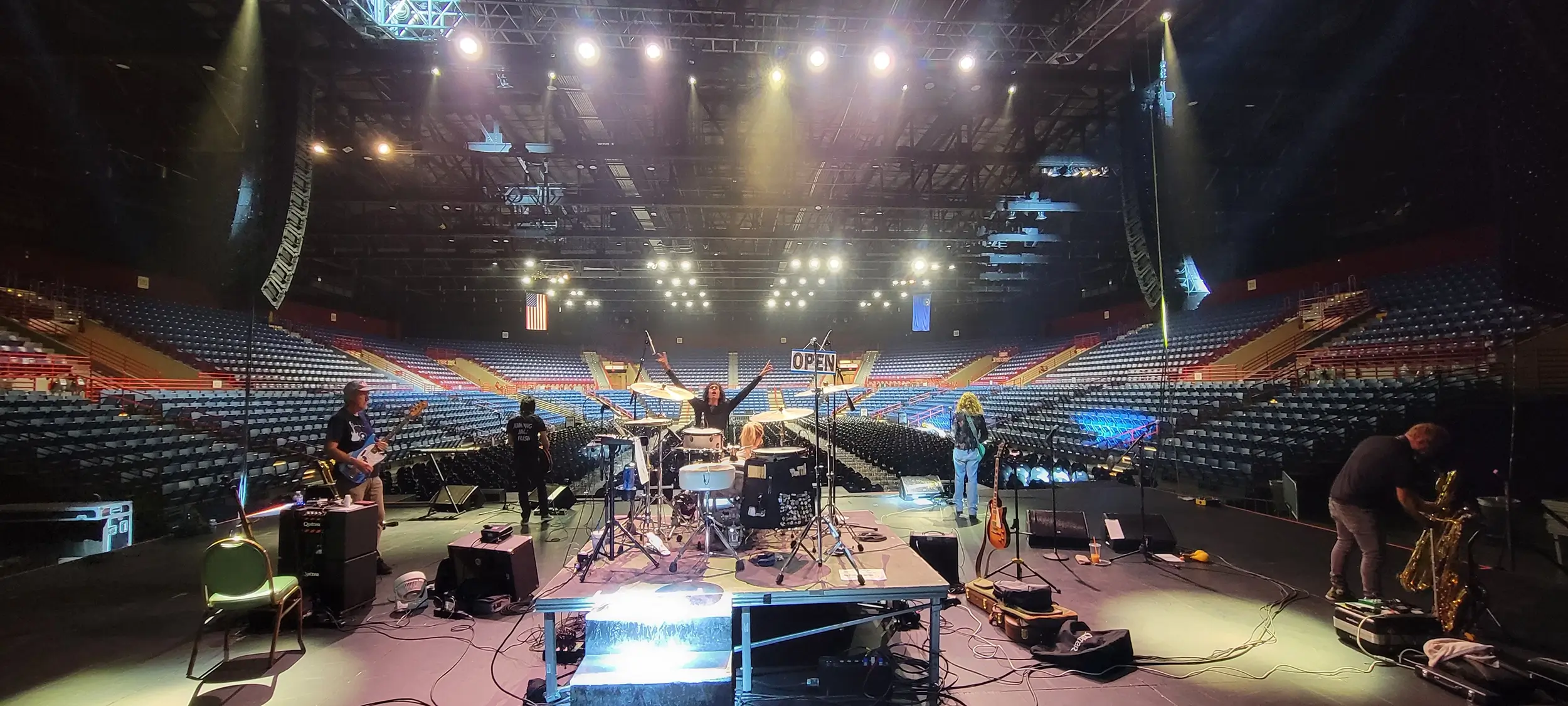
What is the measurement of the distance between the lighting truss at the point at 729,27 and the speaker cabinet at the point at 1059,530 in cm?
586

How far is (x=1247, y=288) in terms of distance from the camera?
57.4 ft

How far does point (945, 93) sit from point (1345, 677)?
8.65 m

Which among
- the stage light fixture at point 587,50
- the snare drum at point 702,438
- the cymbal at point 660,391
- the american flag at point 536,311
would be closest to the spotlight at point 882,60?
the stage light fixture at point 587,50

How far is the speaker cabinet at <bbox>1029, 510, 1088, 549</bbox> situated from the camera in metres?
5.73

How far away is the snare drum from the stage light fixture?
5.23 meters

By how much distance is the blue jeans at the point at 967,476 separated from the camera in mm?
6566

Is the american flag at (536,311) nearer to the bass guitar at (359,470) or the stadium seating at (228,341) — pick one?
the stadium seating at (228,341)

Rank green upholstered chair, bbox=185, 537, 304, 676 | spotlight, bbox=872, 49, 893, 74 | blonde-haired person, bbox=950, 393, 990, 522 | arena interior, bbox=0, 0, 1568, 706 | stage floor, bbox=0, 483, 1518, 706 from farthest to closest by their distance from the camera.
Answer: spotlight, bbox=872, 49, 893, 74 → blonde-haired person, bbox=950, 393, 990, 522 → arena interior, bbox=0, 0, 1568, 706 → green upholstered chair, bbox=185, 537, 304, 676 → stage floor, bbox=0, 483, 1518, 706

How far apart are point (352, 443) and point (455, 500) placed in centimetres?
310

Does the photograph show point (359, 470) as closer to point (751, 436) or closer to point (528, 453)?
point (528, 453)

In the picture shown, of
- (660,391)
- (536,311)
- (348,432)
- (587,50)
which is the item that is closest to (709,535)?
(660,391)

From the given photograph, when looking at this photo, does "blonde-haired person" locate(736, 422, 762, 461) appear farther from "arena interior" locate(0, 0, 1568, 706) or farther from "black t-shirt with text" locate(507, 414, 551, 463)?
"black t-shirt with text" locate(507, 414, 551, 463)

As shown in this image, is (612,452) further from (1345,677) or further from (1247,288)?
(1247,288)

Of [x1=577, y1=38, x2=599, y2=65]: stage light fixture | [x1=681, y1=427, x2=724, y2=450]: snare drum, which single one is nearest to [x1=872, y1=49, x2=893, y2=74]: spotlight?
[x1=577, y1=38, x2=599, y2=65]: stage light fixture
